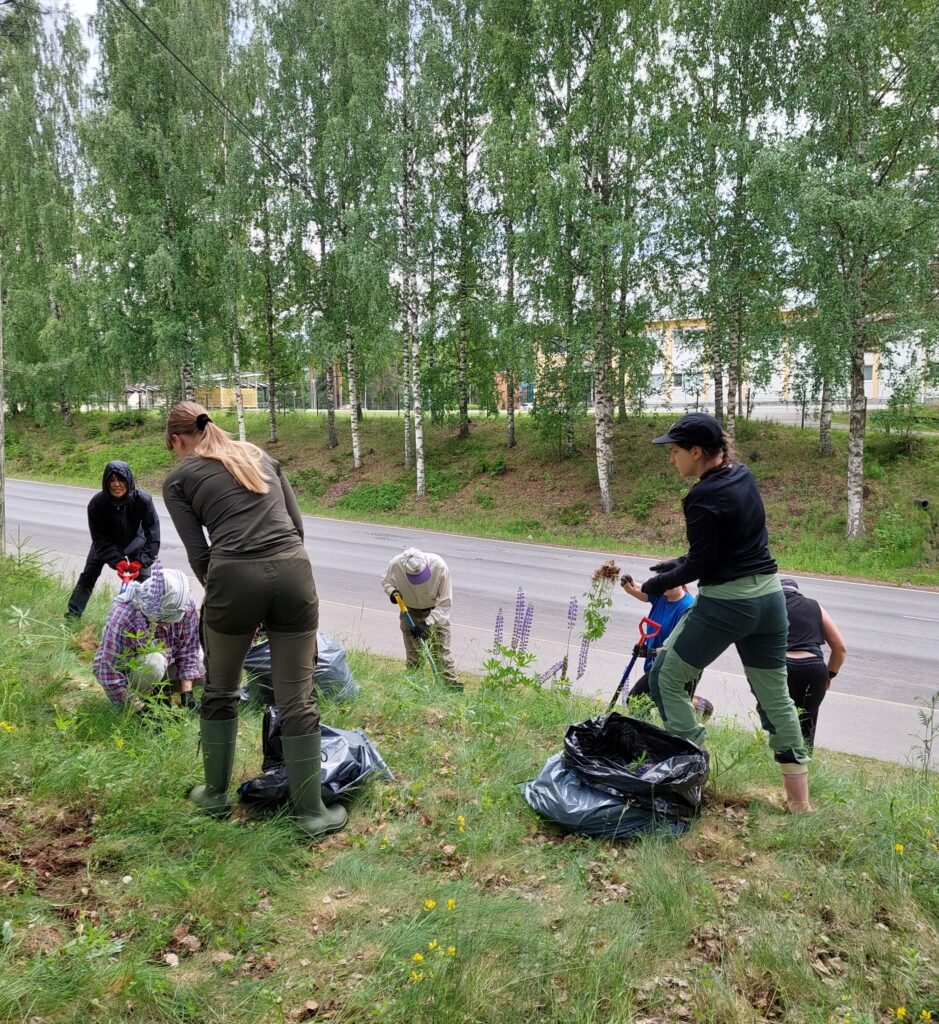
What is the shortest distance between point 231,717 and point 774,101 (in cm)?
1750

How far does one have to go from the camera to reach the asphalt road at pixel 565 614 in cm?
609

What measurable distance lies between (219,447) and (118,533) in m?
3.68

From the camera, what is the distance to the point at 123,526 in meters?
6.09

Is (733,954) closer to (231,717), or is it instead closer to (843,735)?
(231,717)

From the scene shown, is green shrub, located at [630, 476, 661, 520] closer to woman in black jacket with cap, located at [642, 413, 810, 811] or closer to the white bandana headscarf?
woman in black jacket with cap, located at [642, 413, 810, 811]

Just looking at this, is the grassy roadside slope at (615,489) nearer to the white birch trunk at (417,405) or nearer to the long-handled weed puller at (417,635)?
the white birch trunk at (417,405)

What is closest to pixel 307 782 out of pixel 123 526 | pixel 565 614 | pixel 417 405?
pixel 123 526

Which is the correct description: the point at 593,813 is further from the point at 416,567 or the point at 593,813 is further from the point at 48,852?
the point at 416,567

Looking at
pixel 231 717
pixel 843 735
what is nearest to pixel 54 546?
pixel 231 717

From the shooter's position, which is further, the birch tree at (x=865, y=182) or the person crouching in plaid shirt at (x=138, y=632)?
the birch tree at (x=865, y=182)

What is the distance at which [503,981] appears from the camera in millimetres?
2176

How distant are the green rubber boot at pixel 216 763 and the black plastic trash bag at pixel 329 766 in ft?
0.36

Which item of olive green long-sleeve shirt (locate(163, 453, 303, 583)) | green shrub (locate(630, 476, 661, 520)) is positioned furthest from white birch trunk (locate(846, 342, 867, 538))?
olive green long-sleeve shirt (locate(163, 453, 303, 583))

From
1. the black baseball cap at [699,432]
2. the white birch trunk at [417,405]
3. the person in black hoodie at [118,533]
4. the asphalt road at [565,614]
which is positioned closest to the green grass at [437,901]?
the black baseball cap at [699,432]
